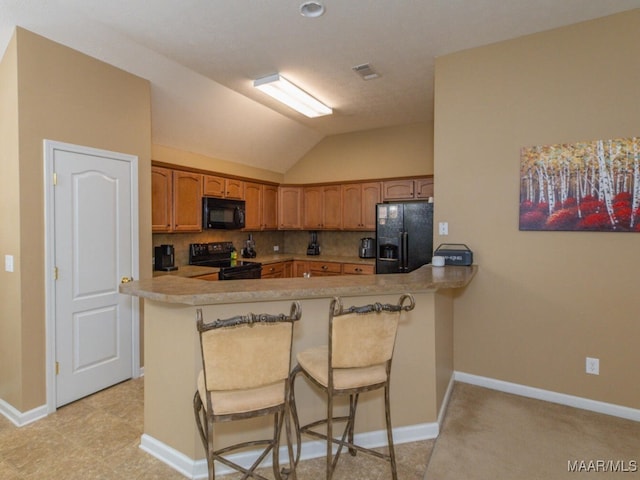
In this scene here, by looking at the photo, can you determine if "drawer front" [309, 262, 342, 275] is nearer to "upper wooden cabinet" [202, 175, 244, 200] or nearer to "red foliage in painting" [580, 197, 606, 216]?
"upper wooden cabinet" [202, 175, 244, 200]

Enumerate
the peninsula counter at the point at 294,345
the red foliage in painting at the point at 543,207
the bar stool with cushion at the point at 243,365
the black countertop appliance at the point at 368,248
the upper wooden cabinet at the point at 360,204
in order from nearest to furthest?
the bar stool with cushion at the point at 243,365, the peninsula counter at the point at 294,345, the red foliage in painting at the point at 543,207, the upper wooden cabinet at the point at 360,204, the black countertop appliance at the point at 368,248

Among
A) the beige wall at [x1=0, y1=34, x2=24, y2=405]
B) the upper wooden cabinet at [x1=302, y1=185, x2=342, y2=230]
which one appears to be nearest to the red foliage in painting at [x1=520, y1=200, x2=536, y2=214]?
the upper wooden cabinet at [x1=302, y1=185, x2=342, y2=230]

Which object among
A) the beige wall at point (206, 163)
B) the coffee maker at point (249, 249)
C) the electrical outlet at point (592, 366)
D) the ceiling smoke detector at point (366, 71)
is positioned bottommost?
the electrical outlet at point (592, 366)

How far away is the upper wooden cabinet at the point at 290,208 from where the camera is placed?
19.9ft

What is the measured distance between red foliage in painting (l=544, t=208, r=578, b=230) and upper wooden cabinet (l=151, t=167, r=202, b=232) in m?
3.87

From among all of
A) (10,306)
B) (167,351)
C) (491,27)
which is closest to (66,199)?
(10,306)

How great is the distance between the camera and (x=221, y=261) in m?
5.14

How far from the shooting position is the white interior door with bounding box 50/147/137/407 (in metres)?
2.74

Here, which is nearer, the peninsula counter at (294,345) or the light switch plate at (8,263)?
the peninsula counter at (294,345)

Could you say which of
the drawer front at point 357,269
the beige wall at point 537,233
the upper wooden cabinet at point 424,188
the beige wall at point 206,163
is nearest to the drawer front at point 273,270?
the drawer front at point 357,269

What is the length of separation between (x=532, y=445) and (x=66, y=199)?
3.81 m

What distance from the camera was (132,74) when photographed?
320 centimetres

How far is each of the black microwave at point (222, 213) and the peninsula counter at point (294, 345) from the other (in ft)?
8.36

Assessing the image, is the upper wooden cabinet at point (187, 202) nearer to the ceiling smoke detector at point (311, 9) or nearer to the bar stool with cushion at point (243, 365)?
the ceiling smoke detector at point (311, 9)
